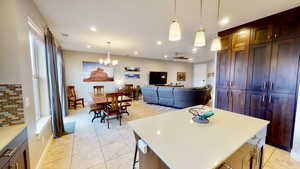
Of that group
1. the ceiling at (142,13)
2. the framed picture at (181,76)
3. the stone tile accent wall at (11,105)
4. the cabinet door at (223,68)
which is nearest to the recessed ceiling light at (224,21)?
the ceiling at (142,13)

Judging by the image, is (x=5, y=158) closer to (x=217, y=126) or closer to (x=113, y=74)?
(x=217, y=126)

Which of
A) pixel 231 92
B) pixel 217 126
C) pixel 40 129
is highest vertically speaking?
pixel 231 92

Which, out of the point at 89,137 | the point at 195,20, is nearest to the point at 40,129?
the point at 89,137

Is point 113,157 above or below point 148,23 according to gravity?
below

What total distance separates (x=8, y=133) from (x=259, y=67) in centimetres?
398

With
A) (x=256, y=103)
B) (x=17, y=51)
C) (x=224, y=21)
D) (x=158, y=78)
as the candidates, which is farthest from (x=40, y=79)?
(x=158, y=78)

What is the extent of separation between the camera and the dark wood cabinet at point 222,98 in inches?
118

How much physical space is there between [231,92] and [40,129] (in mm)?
4019

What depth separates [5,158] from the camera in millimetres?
943

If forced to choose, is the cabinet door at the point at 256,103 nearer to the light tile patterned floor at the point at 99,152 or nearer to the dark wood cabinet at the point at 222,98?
the dark wood cabinet at the point at 222,98

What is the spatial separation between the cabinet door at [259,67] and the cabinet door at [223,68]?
1.45 ft

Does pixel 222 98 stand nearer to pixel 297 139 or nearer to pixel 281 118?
pixel 281 118

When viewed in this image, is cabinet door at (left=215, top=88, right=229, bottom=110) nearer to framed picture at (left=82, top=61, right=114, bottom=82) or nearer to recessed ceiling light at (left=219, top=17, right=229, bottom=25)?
recessed ceiling light at (left=219, top=17, right=229, bottom=25)

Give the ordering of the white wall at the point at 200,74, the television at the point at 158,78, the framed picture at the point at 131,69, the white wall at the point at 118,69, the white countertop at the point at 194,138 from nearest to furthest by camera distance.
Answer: the white countertop at the point at 194,138, the white wall at the point at 118,69, the framed picture at the point at 131,69, the television at the point at 158,78, the white wall at the point at 200,74
